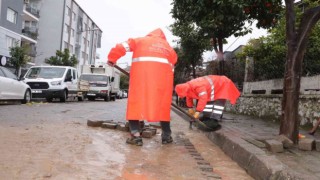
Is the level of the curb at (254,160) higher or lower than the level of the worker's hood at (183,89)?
lower

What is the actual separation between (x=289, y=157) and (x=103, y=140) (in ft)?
9.23

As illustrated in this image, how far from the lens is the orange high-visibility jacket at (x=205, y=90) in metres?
7.04

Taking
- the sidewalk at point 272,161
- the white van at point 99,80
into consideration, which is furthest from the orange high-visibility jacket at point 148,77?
the white van at point 99,80

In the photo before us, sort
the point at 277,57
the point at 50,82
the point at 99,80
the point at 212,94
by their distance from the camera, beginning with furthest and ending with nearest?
1. the point at 99,80
2. the point at 50,82
3. the point at 277,57
4. the point at 212,94

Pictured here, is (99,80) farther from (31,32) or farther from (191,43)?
(31,32)

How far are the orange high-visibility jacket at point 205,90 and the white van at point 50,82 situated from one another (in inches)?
501

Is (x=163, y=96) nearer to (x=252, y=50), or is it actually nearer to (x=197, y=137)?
(x=197, y=137)

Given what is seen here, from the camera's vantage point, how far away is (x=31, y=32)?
148 ft

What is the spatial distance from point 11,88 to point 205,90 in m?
9.57

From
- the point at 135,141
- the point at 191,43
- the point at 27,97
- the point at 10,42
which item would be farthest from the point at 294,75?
the point at 10,42

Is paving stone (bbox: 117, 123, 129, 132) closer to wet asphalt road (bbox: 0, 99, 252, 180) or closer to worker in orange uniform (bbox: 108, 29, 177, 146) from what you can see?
wet asphalt road (bbox: 0, 99, 252, 180)

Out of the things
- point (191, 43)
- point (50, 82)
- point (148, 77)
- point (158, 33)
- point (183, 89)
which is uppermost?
point (191, 43)

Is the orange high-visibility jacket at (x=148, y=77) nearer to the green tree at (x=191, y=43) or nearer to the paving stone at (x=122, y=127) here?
the paving stone at (x=122, y=127)

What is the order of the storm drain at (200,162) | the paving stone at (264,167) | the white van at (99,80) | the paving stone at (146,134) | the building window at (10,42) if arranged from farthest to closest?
the building window at (10,42)
the white van at (99,80)
the paving stone at (146,134)
the storm drain at (200,162)
the paving stone at (264,167)
